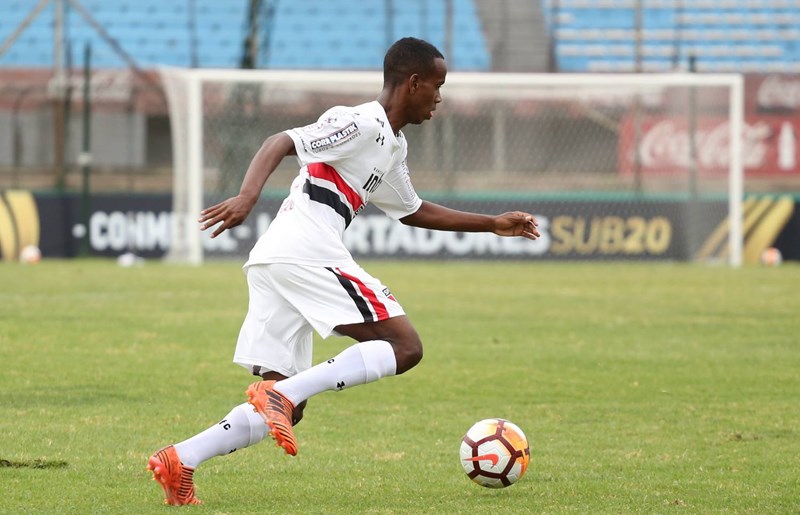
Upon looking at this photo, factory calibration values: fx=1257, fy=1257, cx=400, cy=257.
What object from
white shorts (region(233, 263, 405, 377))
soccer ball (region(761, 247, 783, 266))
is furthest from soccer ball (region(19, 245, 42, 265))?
white shorts (region(233, 263, 405, 377))

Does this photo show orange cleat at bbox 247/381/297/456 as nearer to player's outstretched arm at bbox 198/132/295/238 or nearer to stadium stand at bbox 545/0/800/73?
player's outstretched arm at bbox 198/132/295/238

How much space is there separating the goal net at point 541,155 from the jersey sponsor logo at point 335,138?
15329 millimetres

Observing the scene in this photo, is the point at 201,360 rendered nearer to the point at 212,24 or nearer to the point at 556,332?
the point at 556,332

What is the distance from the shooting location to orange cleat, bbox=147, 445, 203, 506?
4.80 meters

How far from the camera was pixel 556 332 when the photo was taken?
458 inches

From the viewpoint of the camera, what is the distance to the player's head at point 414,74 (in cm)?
518

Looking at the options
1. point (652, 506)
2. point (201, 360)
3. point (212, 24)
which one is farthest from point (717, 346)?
point (212, 24)

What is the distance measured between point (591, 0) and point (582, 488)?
2320cm

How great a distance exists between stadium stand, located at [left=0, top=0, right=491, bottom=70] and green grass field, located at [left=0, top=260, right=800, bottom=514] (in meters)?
10.7

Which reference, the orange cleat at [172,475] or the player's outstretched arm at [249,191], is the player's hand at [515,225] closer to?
the player's outstretched arm at [249,191]

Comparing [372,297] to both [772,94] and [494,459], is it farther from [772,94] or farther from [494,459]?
[772,94]

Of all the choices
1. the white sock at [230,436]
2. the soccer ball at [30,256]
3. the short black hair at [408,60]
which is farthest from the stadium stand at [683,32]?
the white sock at [230,436]

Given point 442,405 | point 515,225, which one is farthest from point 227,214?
point 442,405

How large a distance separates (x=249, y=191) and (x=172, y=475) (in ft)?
3.70
